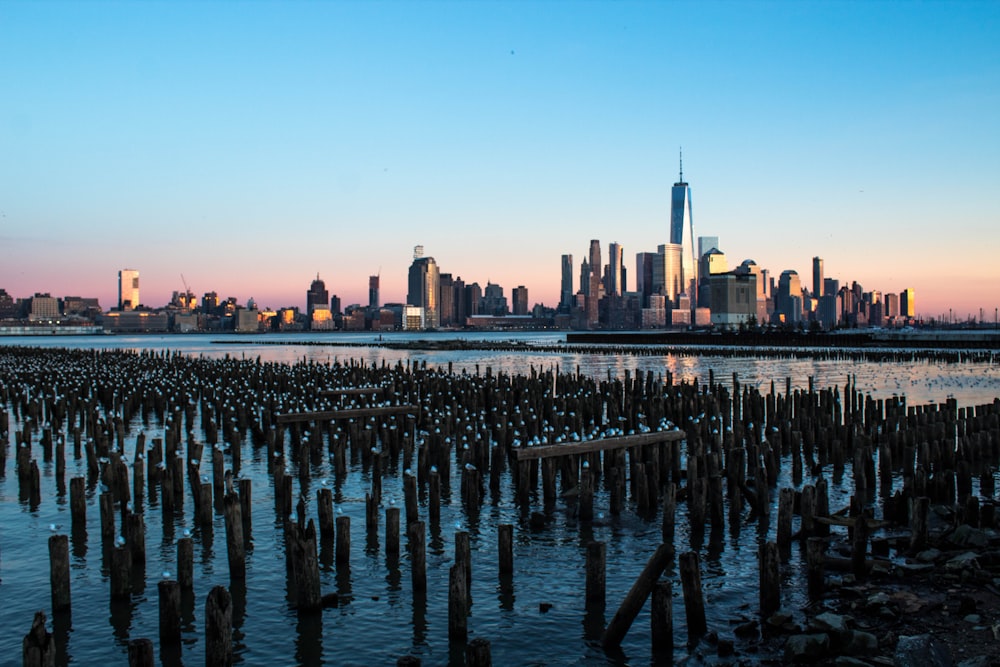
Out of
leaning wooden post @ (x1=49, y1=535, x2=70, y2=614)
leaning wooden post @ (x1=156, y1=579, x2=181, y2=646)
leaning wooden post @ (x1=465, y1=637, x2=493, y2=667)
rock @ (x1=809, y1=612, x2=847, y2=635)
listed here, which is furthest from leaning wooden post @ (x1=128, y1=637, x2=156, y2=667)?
rock @ (x1=809, y1=612, x2=847, y2=635)

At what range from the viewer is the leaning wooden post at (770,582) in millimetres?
11508

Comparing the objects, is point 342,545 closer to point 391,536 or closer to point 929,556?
point 391,536

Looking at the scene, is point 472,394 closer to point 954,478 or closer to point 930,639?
point 954,478

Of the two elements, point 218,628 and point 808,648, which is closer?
point 218,628

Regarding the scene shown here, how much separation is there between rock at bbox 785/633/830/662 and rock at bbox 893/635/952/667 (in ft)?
3.39

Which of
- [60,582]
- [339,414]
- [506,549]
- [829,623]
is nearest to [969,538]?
[829,623]

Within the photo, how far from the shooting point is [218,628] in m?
9.42

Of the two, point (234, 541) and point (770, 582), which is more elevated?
point (234, 541)

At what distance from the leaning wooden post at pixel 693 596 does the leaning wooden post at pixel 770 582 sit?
1.07m

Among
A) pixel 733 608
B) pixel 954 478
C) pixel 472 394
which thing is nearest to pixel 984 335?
pixel 472 394

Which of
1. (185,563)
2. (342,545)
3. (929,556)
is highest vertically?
(185,563)

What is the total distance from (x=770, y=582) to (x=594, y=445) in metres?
9.07

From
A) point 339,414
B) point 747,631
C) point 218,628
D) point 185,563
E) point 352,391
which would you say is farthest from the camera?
point 352,391

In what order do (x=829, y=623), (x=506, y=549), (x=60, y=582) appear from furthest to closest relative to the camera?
(x=506, y=549) < (x=60, y=582) < (x=829, y=623)
